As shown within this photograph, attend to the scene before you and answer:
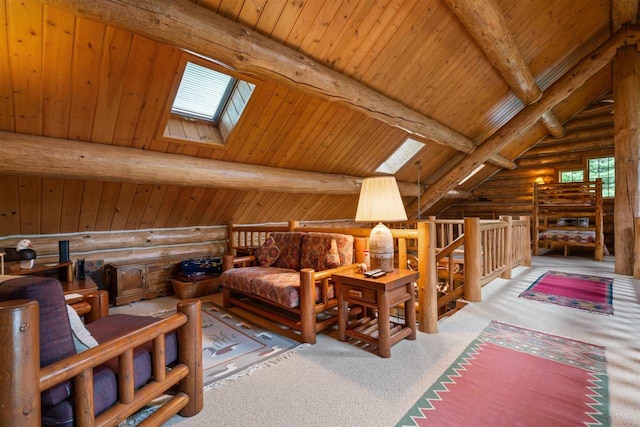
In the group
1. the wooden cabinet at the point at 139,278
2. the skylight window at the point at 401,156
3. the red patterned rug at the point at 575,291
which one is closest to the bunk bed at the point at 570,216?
the red patterned rug at the point at 575,291

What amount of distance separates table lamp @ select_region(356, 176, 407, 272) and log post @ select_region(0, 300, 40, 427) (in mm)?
2000

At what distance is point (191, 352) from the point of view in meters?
1.61

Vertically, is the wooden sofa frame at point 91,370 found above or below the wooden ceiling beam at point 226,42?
below

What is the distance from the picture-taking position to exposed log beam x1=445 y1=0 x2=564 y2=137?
121 inches

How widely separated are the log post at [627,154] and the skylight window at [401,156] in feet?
9.90

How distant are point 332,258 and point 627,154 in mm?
5201

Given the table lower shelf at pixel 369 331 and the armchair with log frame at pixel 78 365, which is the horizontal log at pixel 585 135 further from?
the armchair with log frame at pixel 78 365

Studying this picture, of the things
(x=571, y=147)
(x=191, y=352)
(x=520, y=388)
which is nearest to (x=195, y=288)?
(x=191, y=352)

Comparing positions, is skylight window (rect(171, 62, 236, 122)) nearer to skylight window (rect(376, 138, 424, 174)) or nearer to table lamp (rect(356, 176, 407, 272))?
table lamp (rect(356, 176, 407, 272))

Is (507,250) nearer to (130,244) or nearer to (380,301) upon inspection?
(380,301)

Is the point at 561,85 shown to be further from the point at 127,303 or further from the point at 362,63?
the point at 127,303

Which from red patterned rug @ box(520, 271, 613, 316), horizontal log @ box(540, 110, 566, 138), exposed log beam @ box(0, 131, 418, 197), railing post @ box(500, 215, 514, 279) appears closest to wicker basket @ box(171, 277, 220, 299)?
exposed log beam @ box(0, 131, 418, 197)

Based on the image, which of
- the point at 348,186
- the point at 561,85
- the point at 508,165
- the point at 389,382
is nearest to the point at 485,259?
the point at 348,186

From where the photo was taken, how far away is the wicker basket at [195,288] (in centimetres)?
389
